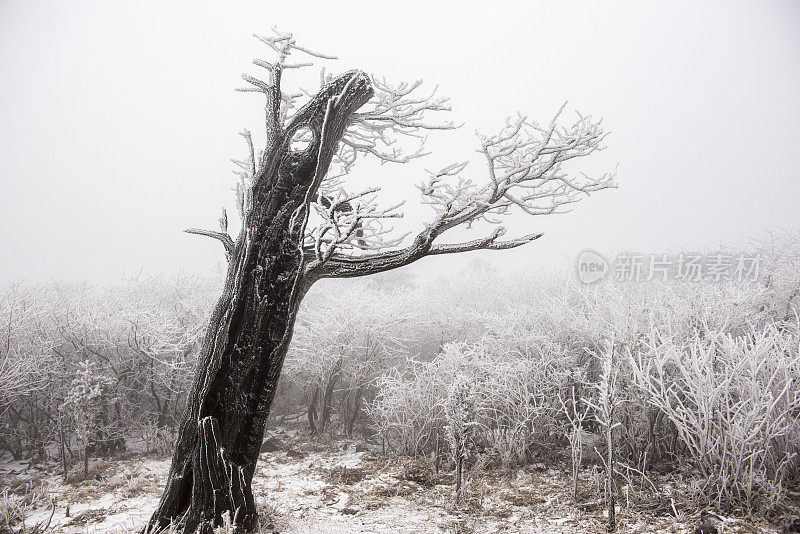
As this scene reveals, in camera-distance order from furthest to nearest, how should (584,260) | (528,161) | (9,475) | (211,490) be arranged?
(584,260), (9,475), (528,161), (211,490)

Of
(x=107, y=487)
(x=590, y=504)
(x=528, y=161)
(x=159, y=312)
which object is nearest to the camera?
(x=528, y=161)

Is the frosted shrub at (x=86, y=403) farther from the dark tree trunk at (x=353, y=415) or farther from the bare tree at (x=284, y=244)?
the dark tree trunk at (x=353, y=415)

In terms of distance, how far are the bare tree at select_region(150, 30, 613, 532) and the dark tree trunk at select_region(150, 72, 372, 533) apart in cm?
1

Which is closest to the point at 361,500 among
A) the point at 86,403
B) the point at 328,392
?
the point at 328,392

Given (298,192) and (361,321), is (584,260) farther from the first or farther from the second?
(298,192)

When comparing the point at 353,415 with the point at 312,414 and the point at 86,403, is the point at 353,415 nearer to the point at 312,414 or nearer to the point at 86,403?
the point at 312,414

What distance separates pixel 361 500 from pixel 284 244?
3.73m

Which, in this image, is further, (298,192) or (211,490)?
(298,192)

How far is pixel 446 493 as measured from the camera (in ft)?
18.0

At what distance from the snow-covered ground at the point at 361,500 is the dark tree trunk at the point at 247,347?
2.81ft

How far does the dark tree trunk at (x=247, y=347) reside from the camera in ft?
11.5

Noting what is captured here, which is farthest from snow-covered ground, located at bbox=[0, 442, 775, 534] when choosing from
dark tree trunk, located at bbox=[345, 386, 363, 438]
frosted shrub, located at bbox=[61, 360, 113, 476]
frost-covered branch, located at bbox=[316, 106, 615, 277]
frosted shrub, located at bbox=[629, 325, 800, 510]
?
frost-covered branch, located at bbox=[316, 106, 615, 277]

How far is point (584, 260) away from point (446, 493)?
9.40 metres

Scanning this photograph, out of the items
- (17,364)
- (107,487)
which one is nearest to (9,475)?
(17,364)
